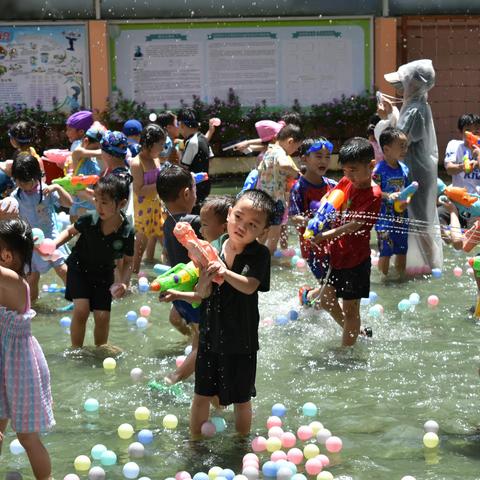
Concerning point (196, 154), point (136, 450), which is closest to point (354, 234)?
point (136, 450)

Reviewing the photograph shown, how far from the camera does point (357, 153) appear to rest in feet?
22.4

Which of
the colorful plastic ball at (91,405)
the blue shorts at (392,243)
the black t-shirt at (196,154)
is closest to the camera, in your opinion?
the colorful plastic ball at (91,405)

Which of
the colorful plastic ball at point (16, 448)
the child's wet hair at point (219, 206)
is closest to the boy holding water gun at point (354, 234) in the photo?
the child's wet hair at point (219, 206)

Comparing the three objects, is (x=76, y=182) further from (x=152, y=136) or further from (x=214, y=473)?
(x=214, y=473)

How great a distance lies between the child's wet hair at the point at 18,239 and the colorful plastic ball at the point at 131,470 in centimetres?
115

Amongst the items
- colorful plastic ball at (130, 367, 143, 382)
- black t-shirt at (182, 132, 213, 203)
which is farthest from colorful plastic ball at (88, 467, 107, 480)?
black t-shirt at (182, 132, 213, 203)

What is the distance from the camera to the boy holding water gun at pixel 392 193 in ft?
29.9

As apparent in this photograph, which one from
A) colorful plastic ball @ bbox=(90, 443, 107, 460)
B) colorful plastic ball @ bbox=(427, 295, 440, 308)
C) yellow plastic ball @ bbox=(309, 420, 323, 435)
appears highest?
colorful plastic ball @ bbox=(427, 295, 440, 308)

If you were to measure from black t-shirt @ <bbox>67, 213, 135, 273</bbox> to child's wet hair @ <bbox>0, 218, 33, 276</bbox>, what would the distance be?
228 cm

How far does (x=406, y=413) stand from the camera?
5980 mm

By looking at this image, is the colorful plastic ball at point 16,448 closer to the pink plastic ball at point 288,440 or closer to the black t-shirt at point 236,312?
the black t-shirt at point 236,312

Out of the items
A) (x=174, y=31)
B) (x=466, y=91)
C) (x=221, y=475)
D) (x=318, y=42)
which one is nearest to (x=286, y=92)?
(x=318, y=42)

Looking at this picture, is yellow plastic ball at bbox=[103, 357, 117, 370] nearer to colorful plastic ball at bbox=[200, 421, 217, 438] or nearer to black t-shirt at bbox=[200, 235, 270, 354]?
colorful plastic ball at bbox=[200, 421, 217, 438]

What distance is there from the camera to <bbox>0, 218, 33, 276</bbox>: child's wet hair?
472cm
